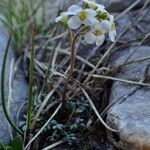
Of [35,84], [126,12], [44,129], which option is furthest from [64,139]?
[126,12]

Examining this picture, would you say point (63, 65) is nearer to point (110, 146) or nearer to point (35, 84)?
point (35, 84)

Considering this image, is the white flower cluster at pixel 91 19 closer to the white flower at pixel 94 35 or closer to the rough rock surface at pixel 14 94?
the white flower at pixel 94 35

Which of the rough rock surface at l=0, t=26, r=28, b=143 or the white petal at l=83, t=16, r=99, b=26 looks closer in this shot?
the white petal at l=83, t=16, r=99, b=26

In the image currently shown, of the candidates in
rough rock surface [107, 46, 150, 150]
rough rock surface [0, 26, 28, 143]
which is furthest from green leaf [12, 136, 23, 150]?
rough rock surface [107, 46, 150, 150]

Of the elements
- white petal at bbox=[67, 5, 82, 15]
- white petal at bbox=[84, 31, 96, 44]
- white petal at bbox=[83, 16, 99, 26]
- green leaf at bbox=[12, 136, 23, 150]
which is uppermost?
white petal at bbox=[67, 5, 82, 15]

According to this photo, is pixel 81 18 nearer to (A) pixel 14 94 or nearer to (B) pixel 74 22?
(B) pixel 74 22

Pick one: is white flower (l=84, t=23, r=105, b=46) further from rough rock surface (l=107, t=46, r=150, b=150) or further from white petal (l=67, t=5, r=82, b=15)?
rough rock surface (l=107, t=46, r=150, b=150)

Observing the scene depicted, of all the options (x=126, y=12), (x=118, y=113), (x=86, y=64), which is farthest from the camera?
(x=126, y=12)

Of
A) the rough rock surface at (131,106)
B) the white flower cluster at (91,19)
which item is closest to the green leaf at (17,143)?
the rough rock surface at (131,106)
